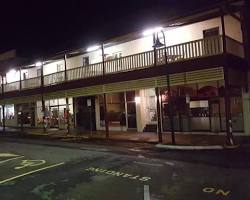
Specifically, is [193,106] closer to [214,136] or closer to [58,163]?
[214,136]

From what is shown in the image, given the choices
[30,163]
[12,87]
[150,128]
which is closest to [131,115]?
[150,128]

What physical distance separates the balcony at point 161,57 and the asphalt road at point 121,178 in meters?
6.07

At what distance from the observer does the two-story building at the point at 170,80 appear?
16.4 m

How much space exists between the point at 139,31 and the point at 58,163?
9.24 m

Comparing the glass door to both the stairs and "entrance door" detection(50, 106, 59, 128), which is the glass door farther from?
"entrance door" detection(50, 106, 59, 128)

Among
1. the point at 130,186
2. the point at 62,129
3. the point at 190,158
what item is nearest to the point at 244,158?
the point at 190,158

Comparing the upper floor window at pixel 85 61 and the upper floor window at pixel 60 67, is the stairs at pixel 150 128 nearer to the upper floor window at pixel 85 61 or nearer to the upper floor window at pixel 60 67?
the upper floor window at pixel 85 61

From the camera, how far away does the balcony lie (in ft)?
54.1

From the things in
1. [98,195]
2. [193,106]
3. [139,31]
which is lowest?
[98,195]

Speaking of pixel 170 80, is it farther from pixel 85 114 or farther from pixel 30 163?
pixel 85 114

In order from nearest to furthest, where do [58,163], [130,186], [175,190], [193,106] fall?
[175,190] → [130,186] → [58,163] → [193,106]

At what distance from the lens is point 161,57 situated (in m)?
18.7

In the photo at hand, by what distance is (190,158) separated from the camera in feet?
40.9

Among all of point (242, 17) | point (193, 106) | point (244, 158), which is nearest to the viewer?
point (244, 158)
